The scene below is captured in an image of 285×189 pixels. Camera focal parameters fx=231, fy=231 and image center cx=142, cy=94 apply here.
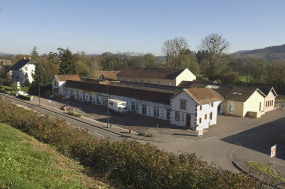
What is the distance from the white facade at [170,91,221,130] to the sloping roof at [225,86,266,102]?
6822mm

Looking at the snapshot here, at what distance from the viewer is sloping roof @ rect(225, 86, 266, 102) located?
3334cm

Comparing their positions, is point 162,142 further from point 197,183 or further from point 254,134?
point 197,183

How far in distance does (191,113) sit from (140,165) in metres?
18.0

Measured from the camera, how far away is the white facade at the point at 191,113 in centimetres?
2634

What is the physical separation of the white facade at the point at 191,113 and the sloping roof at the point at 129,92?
7.93 feet

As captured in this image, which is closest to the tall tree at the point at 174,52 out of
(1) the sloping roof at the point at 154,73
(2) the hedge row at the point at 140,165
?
(1) the sloping roof at the point at 154,73

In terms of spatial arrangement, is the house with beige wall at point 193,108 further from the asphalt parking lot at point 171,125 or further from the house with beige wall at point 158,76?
the house with beige wall at point 158,76

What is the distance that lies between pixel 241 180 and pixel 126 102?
1147 inches

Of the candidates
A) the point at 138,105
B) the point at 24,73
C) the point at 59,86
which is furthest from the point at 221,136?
the point at 24,73

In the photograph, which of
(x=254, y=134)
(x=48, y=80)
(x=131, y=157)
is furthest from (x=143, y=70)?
(x=131, y=157)

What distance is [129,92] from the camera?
3662cm

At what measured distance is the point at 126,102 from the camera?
36250 millimetres

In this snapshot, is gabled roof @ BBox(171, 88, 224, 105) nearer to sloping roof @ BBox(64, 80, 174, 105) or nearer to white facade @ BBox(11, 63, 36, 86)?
sloping roof @ BBox(64, 80, 174, 105)

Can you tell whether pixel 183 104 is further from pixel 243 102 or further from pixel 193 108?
pixel 243 102
